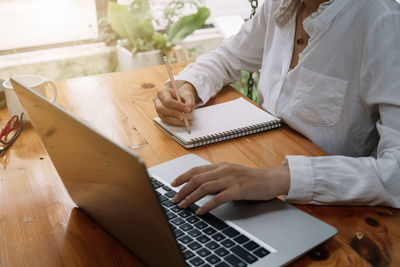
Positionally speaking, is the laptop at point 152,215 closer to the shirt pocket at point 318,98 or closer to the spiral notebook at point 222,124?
the spiral notebook at point 222,124

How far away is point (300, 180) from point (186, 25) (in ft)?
7.80

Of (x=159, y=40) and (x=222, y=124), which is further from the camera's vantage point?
(x=159, y=40)

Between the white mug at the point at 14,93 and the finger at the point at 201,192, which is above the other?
the white mug at the point at 14,93

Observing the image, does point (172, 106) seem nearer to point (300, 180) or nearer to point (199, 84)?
point (199, 84)

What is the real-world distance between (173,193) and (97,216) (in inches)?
5.8

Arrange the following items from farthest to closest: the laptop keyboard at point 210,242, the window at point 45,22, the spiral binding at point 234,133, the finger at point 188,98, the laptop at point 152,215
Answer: the window at point 45,22
the finger at point 188,98
the spiral binding at point 234,133
the laptop keyboard at point 210,242
the laptop at point 152,215

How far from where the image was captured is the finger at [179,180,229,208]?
28.5 inches

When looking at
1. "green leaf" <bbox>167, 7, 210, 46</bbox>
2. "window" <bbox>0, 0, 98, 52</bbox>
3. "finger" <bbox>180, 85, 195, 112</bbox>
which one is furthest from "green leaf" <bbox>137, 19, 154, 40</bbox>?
"finger" <bbox>180, 85, 195, 112</bbox>

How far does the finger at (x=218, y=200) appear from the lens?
0.70 meters

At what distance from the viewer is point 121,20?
2861mm

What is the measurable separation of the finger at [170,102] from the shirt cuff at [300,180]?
33 centimetres

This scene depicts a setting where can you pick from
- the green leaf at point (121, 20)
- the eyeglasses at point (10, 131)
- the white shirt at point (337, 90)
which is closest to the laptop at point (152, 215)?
the white shirt at point (337, 90)

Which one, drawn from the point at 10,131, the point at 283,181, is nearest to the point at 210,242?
the point at 283,181

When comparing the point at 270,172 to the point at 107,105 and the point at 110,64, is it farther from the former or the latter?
the point at 110,64
